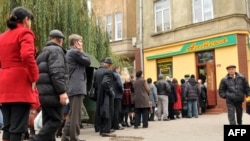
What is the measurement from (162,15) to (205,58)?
191 inches

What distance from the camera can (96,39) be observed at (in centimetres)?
1623

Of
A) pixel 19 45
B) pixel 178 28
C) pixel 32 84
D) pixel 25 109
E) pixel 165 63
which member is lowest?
pixel 25 109

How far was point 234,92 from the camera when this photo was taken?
10.7 m

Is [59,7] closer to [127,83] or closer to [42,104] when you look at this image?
[127,83]

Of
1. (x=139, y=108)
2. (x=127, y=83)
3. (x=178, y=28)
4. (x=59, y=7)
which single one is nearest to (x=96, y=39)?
(x=59, y=7)

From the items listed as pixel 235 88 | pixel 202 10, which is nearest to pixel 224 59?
pixel 202 10

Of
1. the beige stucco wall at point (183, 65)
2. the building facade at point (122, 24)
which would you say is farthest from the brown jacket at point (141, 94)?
the building facade at point (122, 24)

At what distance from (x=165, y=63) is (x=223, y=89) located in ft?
47.7

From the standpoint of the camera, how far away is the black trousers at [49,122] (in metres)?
5.97

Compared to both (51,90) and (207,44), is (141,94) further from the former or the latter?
(207,44)

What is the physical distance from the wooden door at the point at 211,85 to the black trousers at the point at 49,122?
15339mm

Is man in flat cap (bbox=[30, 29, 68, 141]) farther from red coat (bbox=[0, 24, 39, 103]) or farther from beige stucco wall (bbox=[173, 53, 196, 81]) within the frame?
beige stucco wall (bbox=[173, 53, 196, 81])

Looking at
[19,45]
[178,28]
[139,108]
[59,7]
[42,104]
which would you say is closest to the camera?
[19,45]

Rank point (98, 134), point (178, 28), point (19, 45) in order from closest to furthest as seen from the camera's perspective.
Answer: point (19, 45)
point (98, 134)
point (178, 28)
